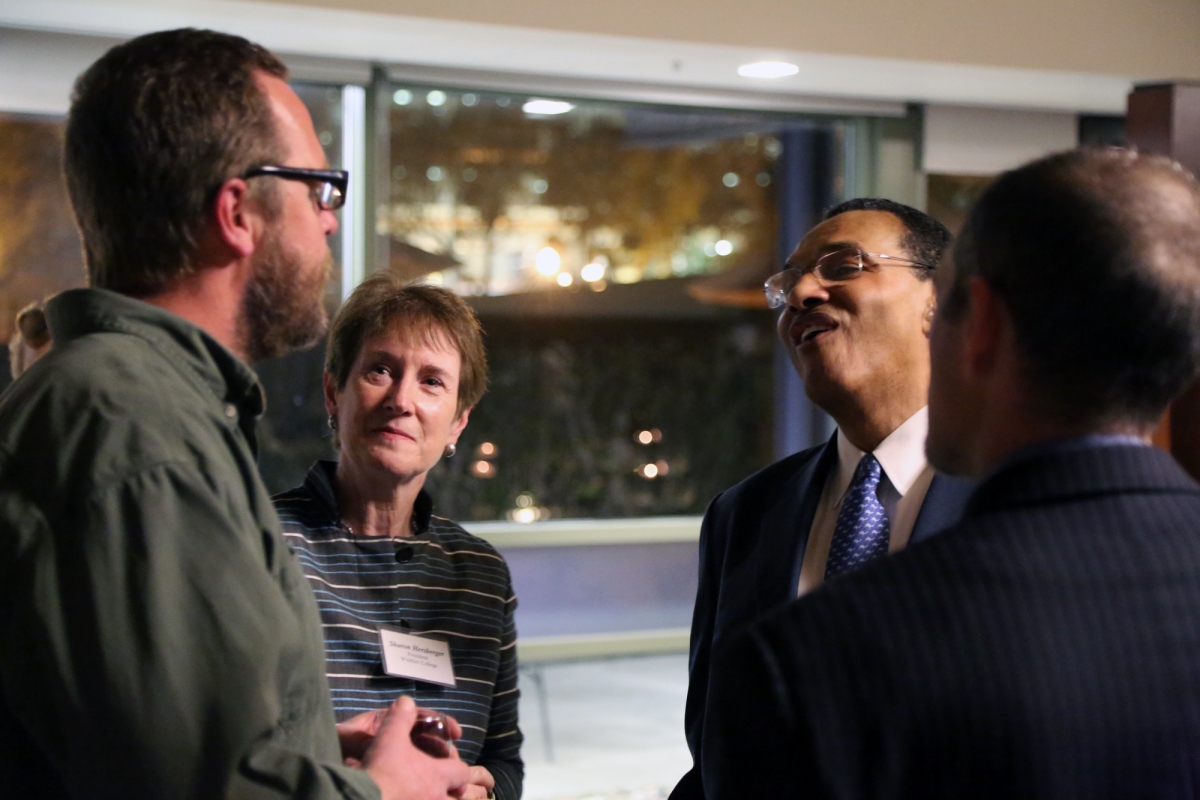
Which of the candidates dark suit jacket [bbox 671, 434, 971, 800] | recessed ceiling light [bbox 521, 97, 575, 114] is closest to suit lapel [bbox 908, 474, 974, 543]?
dark suit jacket [bbox 671, 434, 971, 800]

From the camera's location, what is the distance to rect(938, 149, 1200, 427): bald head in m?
0.90

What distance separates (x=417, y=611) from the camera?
1.89 meters

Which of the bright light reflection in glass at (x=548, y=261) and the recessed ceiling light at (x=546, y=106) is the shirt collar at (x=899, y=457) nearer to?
the recessed ceiling light at (x=546, y=106)

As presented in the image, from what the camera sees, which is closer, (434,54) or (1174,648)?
(1174,648)

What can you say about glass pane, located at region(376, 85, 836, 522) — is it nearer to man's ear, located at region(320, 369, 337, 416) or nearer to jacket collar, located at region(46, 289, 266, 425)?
man's ear, located at region(320, 369, 337, 416)

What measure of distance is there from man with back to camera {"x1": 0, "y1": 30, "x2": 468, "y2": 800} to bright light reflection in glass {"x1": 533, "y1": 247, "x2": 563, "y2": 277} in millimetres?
4593

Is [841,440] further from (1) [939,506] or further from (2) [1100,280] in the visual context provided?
(2) [1100,280]

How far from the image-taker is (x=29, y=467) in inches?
39.8

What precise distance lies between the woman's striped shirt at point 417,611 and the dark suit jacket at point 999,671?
1013 millimetres

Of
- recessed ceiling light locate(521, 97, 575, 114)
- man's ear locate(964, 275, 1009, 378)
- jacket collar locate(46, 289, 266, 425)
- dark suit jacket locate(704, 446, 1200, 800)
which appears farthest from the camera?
recessed ceiling light locate(521, 97, 575, 114)

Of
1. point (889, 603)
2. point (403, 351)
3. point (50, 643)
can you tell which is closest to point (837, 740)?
point (889, 603)

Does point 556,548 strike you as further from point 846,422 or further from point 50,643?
point 50,643

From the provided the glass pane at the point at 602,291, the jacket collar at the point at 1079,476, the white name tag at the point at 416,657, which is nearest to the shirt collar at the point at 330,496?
the white name tag at the point at 416,657

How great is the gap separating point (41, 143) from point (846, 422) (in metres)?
3.43
